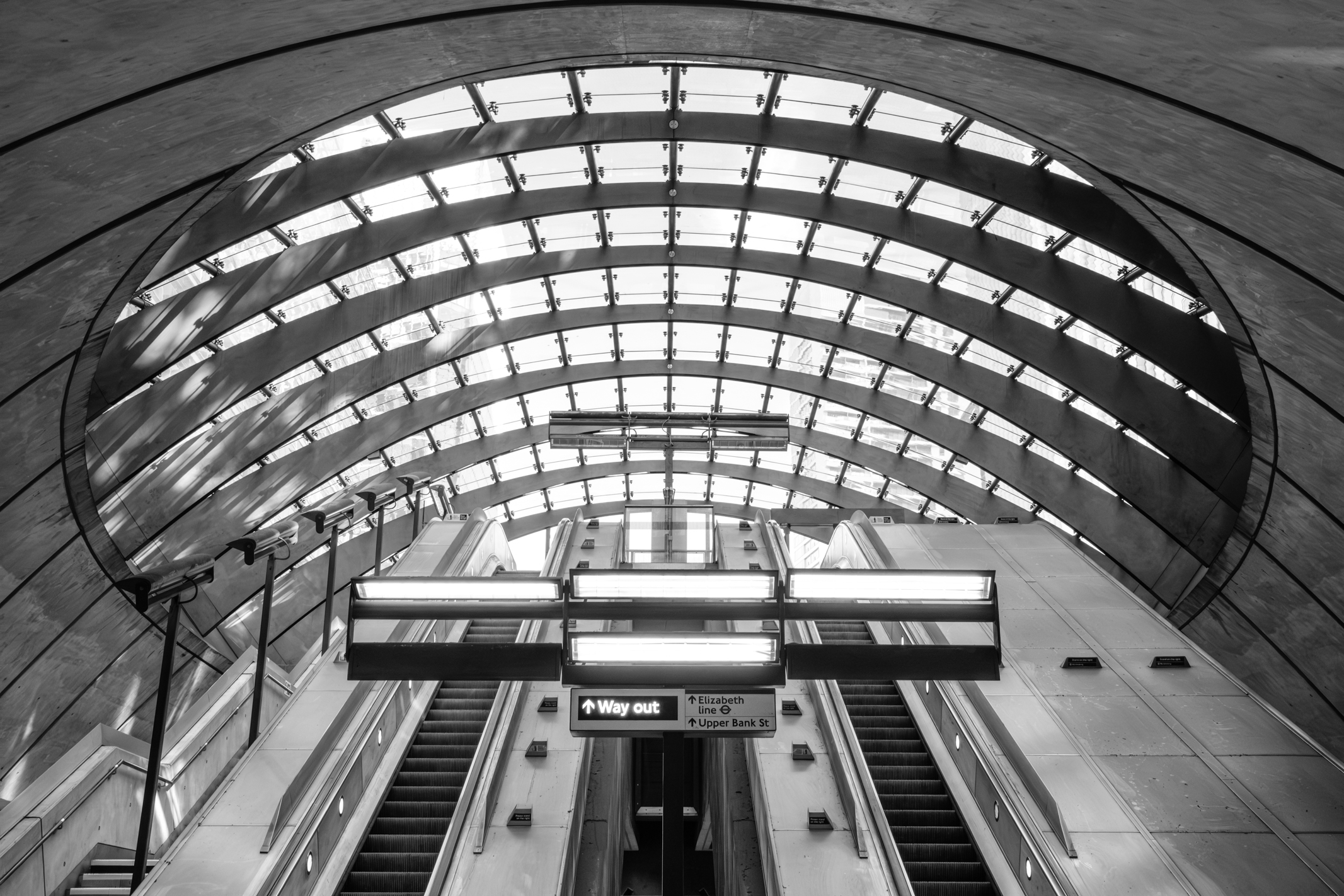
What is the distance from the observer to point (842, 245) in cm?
2483

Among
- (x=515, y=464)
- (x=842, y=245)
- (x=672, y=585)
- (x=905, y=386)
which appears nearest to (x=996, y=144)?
(x=842, y=245)

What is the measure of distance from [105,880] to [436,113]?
1507cm

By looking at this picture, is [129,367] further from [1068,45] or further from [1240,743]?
[1240,743]

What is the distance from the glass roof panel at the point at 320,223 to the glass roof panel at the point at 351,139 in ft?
5.07

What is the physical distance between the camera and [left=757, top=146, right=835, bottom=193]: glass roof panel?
22.3 meters

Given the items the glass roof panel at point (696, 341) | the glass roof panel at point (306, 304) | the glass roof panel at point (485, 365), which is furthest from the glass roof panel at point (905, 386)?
the glass roof panel at point (306, 304)

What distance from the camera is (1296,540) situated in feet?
50.6

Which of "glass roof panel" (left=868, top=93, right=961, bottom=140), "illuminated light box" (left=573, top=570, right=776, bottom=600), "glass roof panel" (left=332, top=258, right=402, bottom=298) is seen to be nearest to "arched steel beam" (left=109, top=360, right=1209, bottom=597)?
"glass roof panel" (left=332, top=258, right=402, bottom=298)

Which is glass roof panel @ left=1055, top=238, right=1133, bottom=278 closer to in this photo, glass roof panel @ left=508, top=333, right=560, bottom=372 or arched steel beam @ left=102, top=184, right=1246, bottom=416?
arched steel beam @ left=102, top=184, right=1246, bottom=416

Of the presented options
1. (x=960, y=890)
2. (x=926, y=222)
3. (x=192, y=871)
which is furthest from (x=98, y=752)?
(x=926, y=222)

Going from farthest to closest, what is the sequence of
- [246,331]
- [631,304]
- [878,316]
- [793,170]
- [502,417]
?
[502,417]
[631,304]
[878,316]
[793,170]
[246,331]

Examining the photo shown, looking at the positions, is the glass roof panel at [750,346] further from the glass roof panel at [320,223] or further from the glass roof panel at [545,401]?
the glass roof panel at [320,223]

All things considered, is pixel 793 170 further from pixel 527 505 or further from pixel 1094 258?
pixel 527 505

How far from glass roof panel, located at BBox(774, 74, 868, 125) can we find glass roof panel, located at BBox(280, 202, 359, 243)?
403 inches
